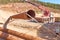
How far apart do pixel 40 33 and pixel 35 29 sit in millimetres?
549

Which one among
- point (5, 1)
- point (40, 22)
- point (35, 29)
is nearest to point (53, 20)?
point (40, 22)

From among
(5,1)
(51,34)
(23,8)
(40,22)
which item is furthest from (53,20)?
(5,1)

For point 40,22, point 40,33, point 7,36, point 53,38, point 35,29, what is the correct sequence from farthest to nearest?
point 40,22 < point 35,29 < point 40,33 < point 53,38 < point 7,36

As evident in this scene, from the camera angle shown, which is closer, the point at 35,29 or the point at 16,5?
the point at 35,29

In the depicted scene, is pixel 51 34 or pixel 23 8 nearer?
pixel 51 34

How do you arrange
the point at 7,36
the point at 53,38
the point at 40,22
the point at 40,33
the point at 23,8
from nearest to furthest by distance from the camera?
the point at 7,36 < the point at 53,38 < the point at 40,33 < the point at 40,22 < the point at 23,8

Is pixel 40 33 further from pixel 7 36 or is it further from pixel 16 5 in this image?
pixel 16 5

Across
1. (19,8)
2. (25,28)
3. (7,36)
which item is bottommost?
(19,8)

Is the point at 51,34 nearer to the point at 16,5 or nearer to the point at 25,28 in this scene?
the point at 25,28

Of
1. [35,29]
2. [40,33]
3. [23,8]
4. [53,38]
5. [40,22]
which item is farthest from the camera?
[23,8]

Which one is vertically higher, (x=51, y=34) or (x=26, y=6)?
(x=51, y=34)

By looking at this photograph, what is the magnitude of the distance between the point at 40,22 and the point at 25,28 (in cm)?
62

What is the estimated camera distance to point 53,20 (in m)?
7.68

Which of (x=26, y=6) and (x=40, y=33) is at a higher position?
(x=40, y=33)
